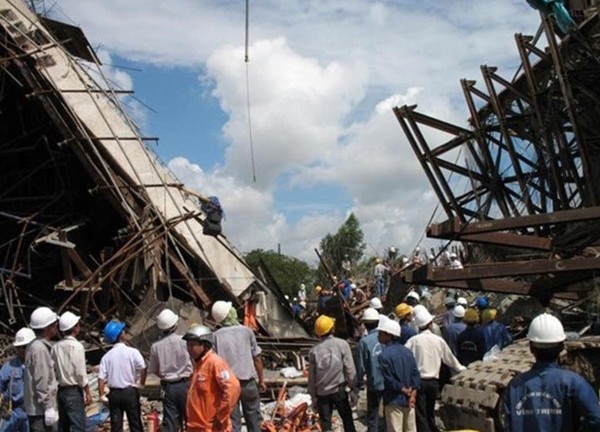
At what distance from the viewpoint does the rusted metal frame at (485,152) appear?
13.8m

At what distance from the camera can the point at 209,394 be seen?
596 centimetres

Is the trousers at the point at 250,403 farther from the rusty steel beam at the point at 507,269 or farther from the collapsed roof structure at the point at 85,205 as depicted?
the collapsed roof structure at the point at 85,205

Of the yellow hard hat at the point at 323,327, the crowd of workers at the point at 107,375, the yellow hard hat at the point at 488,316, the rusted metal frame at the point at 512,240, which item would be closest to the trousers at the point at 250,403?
the crowd of workers at the point at 107,375

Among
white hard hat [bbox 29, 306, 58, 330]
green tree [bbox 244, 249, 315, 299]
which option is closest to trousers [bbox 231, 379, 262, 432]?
white hard hat [bbox 29, 306, 58, 330]

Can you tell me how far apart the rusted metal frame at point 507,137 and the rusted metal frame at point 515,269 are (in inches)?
153

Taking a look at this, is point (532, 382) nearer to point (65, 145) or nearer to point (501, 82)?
point (501, 82)

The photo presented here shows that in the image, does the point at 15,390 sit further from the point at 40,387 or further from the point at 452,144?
the point at 452,144

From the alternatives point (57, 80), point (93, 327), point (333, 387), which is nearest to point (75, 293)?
point (93, 327)

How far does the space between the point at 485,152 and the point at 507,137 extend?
65 centimetres

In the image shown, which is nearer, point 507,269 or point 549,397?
point 549,397

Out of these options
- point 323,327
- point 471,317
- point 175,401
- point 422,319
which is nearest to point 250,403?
point 175,401

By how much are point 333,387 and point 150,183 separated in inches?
360

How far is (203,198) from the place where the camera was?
52.2 ft

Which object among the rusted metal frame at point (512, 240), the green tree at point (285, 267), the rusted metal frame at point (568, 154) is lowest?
the rusted metal frame at point (512, 240)
